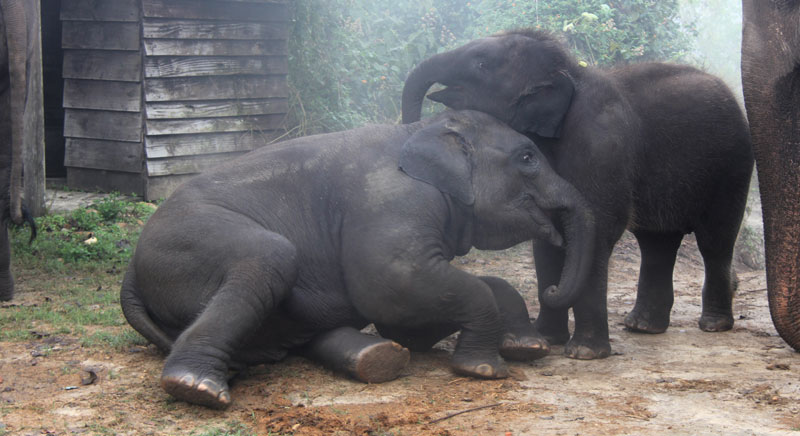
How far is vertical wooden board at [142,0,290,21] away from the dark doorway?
2.37 metres

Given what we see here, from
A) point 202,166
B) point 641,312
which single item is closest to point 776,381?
point 641,312

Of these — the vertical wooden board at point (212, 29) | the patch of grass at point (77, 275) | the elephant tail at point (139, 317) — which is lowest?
the patch of grass at point (77, 275)

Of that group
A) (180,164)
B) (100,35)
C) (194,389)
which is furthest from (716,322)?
(100,35)

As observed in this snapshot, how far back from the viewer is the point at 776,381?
4109 mm

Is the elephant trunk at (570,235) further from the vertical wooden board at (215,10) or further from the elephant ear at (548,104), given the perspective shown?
the vertical wooden board at (215,10)

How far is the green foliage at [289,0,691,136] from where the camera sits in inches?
390

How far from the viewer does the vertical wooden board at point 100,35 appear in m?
8.92

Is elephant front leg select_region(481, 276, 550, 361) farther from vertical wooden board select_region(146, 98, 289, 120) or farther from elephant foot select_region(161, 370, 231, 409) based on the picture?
vertical wooden board select_region(146, 98, 289, 120)

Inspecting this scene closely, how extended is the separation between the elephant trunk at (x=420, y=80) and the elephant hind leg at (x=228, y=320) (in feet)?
5.26

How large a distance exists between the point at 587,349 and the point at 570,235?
712 mm

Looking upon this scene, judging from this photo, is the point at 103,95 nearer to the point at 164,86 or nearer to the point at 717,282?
the point at 164,86

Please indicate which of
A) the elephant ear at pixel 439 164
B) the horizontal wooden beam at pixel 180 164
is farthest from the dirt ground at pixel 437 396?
the horizontal wooden beam at pixel 180 164

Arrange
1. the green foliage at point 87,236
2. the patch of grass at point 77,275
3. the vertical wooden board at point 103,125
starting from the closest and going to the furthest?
the patch of grass at point 77,275 < the green foliage at point 87,236 < the vertical wooden board at point 103,125

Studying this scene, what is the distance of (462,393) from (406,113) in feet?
6.65
